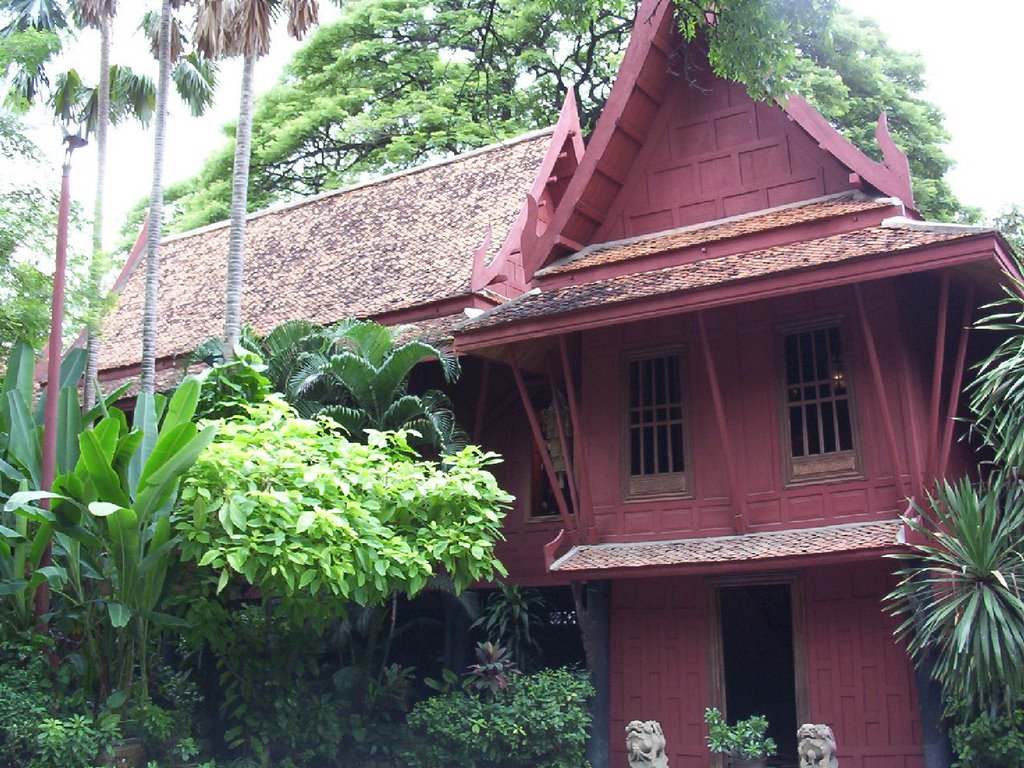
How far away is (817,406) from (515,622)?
4328 mm

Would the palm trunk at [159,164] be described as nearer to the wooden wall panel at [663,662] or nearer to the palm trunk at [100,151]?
the palm trunk at [100,151]

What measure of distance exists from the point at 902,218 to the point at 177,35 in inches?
450

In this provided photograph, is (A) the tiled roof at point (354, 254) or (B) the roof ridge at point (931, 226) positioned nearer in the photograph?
(B) the roof ridge at point (931, 226)

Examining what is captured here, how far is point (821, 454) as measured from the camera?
12.1 m

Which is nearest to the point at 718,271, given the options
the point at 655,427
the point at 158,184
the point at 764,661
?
the point at 655,427

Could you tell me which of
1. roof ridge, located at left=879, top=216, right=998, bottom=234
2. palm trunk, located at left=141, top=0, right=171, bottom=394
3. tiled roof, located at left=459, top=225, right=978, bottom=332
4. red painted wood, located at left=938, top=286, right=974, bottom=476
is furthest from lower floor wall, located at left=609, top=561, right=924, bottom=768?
palm trunk, located at left=141, top=0, right=171, bottom=394

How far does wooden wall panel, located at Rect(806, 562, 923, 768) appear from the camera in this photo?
11.1 m

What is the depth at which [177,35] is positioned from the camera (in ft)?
58.7

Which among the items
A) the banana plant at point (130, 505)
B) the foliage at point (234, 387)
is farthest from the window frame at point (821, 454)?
the banana plant at point (130, 505)

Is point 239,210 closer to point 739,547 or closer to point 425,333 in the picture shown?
point 425,333

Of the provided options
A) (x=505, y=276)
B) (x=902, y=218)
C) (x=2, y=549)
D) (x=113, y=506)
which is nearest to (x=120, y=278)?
(x=505, y=276)

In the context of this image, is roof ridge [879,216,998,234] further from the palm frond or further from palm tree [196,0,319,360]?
the palm frond

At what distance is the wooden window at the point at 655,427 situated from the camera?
13031 mm

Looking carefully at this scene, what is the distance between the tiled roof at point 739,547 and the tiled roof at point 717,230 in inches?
132
